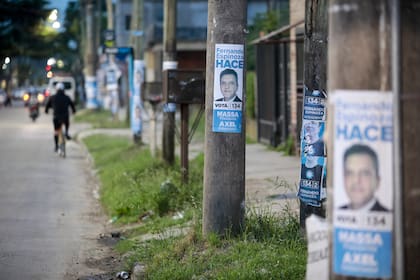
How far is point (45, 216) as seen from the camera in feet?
46.1

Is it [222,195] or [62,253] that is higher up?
[222,195]

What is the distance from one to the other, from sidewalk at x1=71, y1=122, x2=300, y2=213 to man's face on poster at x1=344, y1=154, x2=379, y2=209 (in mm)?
5224

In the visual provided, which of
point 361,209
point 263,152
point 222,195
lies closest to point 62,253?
point 222,195

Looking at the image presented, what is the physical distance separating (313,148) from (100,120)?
34188 mm

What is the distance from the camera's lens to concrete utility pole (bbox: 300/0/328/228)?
30.3ft

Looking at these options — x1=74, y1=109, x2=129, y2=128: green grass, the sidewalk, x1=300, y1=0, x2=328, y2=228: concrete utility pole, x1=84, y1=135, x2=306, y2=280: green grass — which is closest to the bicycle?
the sidewalk

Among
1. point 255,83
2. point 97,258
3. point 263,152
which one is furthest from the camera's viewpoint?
point 255,83

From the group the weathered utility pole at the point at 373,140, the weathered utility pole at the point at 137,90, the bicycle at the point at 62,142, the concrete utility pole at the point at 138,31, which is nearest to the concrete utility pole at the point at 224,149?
the weathered utility pole at the point at 373,140

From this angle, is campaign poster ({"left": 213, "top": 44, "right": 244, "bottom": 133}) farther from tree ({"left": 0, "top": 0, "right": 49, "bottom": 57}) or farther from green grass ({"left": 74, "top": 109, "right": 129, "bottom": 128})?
green grass ({"left": 74, "top": 109, "right": 129, "bottom": 128})

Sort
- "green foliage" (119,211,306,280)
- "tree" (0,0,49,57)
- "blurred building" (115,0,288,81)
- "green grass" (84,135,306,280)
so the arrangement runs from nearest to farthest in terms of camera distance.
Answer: "green foliage" (119,211,306,280)
"green grass" (84,135,306,280)
"tree" (0,0,49,57)
"blurred building" (115,0,288,81)

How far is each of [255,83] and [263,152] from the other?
155 inches

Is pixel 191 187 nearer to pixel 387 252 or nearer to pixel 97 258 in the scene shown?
pixel 97 258

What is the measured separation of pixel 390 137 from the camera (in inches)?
206

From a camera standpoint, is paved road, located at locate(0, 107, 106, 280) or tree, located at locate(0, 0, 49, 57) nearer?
paved road, located at locate(0, 107, 106, 280)
